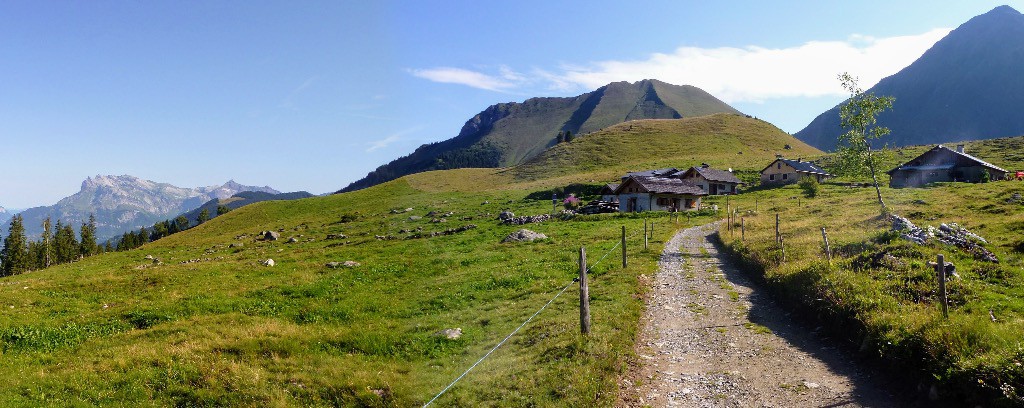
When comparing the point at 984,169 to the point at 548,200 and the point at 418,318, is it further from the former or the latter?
the point at 418,318

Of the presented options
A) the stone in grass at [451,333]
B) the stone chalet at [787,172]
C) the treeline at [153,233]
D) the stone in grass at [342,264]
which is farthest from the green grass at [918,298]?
the treeline at [153,233]

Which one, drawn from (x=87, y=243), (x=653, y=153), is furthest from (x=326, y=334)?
(x=653, y=153)

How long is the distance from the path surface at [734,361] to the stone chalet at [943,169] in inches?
3709

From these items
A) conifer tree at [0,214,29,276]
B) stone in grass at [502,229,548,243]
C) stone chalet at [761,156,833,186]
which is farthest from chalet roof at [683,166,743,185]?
conifer tree at [0,214,29,276]

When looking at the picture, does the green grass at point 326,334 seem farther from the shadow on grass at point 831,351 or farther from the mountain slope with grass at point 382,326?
the shadow on grass at point 831,351

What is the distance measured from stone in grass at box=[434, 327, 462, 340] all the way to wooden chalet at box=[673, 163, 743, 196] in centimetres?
9908

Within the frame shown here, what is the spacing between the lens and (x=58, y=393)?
474 inches

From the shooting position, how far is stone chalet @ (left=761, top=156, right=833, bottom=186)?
10688cm

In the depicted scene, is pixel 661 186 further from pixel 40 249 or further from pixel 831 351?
pixel 40 249

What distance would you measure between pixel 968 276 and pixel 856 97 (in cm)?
3668

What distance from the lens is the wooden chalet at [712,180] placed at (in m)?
106

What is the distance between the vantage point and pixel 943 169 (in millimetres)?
87125

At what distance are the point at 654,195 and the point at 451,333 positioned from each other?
72361 mm

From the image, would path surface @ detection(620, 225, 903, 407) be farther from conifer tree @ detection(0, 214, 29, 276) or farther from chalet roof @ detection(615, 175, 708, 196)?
conifer tree @ detection(0, 214, 29, 276)
